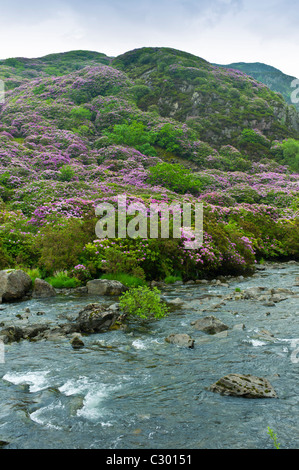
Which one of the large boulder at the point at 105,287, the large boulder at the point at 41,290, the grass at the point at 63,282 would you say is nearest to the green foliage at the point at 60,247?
the grass at the point at 63,282

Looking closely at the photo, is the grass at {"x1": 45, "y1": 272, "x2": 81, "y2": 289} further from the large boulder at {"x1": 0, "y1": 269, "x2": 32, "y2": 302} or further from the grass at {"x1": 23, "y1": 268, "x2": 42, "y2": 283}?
the large boulder at {"x1": 0, "y1": 269, "x2": 32, "y2": 302}

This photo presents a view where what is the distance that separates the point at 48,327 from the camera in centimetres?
970

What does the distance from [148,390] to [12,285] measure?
33.0 feet

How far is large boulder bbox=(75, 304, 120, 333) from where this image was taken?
965 cm

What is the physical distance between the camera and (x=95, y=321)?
9.70 metres

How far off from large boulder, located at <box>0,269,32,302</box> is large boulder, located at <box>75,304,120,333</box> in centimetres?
518

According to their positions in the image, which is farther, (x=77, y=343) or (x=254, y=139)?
(x=254, y=139)

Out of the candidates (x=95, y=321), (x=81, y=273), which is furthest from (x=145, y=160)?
(x=95, y=321)

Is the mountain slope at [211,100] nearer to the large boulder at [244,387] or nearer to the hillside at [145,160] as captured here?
the hillside at [145,160]

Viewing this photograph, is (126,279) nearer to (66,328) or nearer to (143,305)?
(143,305)

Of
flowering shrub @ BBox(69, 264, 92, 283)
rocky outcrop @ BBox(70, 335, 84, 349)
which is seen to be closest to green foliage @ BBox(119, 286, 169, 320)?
rocky outcrop @ BBox(70, 335, 84, 349)

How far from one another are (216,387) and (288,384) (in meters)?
1.35
